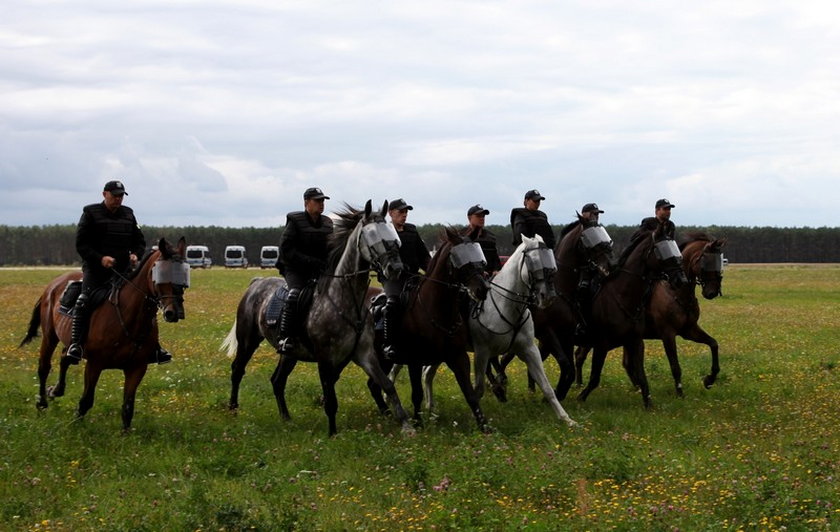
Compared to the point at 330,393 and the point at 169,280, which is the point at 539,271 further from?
the point at 169,280

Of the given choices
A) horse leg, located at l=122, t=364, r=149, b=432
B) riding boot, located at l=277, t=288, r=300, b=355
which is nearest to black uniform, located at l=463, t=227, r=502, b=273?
riding boot, located at l=277, t=288, r=300, b=355

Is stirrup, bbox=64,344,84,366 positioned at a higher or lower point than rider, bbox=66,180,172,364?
lower

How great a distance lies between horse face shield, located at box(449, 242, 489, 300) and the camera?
511 inches

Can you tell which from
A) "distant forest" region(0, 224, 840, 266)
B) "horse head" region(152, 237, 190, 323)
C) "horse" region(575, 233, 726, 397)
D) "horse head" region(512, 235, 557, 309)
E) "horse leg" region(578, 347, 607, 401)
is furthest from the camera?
"distant forest" region(0, 224, 840, 266)

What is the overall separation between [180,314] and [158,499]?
299cm

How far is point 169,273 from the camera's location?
40.0 ft

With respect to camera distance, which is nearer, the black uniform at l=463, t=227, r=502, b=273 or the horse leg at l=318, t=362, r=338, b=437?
the horse leg at l=318, t=362, r=338, b=437

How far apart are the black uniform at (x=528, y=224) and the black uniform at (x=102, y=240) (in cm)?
584

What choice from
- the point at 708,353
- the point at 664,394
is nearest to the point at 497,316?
the point at 664,394

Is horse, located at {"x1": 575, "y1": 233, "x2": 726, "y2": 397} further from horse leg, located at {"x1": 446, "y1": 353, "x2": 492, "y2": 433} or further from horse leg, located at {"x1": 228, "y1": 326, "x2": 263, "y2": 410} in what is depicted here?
horse leg, located at {"x1": 228, "y1": 326, "x2": 263, "y2": 410}

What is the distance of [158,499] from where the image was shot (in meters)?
9.69

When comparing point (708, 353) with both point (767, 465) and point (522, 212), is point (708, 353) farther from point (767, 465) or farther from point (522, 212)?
point (767, 465)

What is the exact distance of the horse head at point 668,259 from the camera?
15.0 m

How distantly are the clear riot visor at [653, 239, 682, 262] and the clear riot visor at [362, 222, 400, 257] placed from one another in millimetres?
4724
